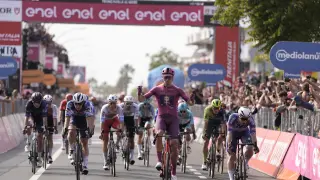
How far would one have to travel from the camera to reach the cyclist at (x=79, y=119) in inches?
687

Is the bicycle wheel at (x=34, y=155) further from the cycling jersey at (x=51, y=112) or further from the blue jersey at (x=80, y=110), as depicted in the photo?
the blue jersey at (x=80, y=110)

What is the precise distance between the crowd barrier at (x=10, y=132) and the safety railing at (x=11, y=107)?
23cm

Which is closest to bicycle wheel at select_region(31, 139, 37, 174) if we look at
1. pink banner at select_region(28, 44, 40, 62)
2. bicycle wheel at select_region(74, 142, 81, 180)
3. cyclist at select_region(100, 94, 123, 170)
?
cyclist at select_region(100, 94, 123, 170)

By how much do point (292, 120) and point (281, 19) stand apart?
19.7 ft

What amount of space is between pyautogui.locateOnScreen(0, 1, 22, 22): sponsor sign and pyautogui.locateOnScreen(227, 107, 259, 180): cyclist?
27821mm

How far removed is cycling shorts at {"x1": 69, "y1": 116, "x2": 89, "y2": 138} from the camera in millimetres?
17714

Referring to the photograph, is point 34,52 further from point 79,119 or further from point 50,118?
point 79,119

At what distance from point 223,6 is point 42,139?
36.6 ft

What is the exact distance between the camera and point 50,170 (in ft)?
65.6

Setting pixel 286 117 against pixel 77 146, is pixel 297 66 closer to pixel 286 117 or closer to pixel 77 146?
pixel 286 117

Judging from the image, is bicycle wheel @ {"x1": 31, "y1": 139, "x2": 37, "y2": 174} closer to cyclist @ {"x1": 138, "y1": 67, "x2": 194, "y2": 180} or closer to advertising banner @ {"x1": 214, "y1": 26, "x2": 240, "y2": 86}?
cyclist @ {"x1": 138, "y1": 67, "x2": 194, "y2": 180}

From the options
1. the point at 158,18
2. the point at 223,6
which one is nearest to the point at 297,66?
the point at 223,6

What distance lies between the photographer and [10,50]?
43.4m

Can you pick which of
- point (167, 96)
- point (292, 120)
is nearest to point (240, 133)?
point (167, 96)
